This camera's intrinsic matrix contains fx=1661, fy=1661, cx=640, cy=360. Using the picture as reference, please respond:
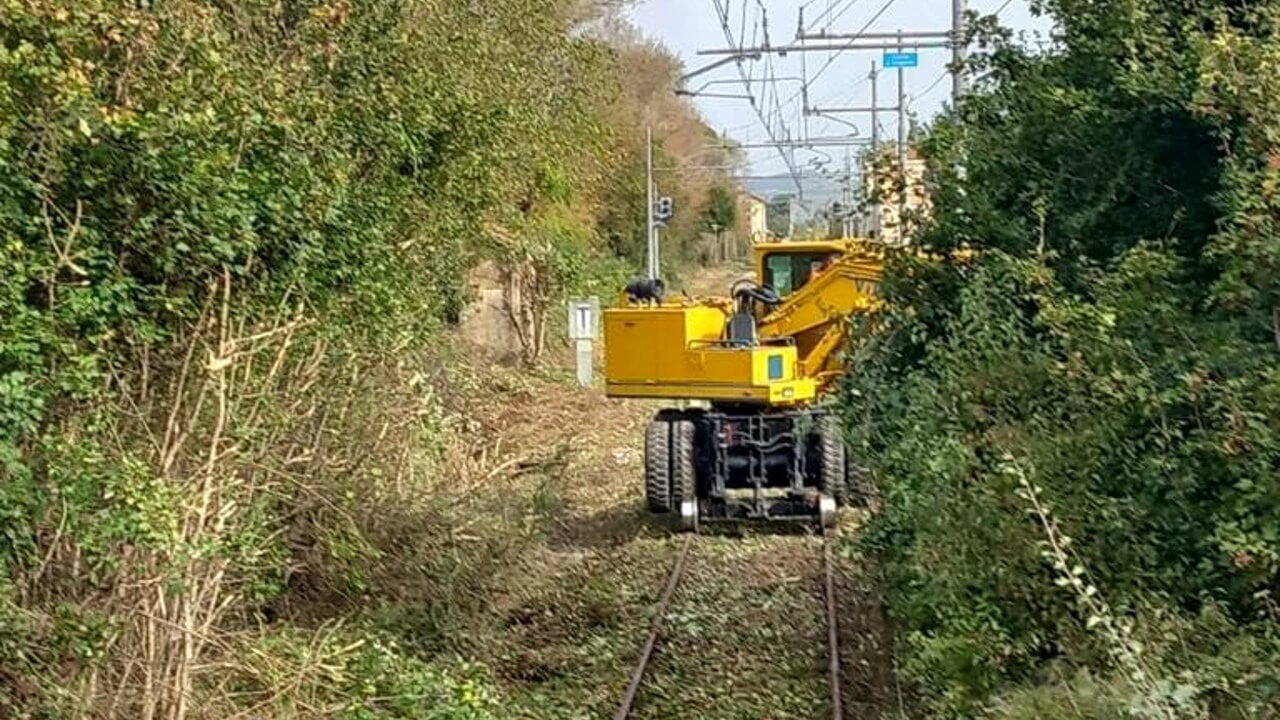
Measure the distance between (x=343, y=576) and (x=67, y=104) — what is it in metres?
4.93

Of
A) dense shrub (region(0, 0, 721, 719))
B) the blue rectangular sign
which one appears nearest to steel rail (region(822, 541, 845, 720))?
dense shrub (region(0, 0, 721, 719))

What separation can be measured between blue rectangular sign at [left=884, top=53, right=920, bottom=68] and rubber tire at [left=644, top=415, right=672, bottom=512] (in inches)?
191

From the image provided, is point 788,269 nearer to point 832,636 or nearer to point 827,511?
point 827,511

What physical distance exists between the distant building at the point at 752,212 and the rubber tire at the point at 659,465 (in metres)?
52.2

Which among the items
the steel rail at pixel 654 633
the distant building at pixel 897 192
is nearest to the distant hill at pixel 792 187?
the steel rail at pixel 654 633

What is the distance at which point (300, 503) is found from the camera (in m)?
9.88

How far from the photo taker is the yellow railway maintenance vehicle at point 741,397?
1588 cm

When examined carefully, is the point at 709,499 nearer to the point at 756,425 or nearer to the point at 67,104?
the point at 756,425

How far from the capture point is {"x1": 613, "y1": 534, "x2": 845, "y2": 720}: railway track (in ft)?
33.2

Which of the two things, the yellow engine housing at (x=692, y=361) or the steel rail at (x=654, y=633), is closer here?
the steel rail at (x=654, y=633)

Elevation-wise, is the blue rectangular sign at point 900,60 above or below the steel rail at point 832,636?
above

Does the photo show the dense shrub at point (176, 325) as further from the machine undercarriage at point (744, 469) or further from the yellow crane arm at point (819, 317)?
the machine undercarriage at point (744, 469)

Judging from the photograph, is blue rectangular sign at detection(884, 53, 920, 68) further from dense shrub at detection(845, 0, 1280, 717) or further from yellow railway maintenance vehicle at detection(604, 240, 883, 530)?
dense shrub at detection(845, 0, 1280, 717)

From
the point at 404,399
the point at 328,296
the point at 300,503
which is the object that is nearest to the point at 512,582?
the point at 404,399
